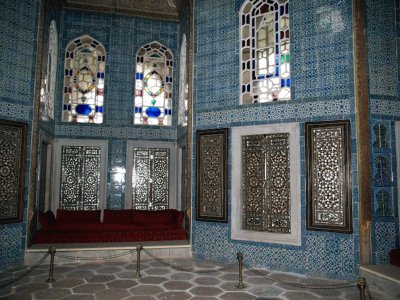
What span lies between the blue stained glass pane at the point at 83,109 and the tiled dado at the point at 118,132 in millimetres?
339

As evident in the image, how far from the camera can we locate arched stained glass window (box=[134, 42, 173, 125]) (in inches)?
300

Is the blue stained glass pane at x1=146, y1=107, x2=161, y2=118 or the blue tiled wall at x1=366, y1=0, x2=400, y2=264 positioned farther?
the blue stained glass pane at x1=146, y1=107, x2=161, y2=118

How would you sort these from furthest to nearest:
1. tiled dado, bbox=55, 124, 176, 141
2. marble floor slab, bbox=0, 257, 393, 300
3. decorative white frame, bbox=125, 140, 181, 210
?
decorative white frame, bbox=125, 140, 181, 210 < tiled dado, bbox=55, 124, 176, 141 < marble floor slab, bbox=0, 257, 393, 300

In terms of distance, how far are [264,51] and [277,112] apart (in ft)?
3.67

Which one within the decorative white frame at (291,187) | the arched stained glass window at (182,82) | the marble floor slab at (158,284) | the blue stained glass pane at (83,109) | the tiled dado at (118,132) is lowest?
the marble floor slab at (158,284)

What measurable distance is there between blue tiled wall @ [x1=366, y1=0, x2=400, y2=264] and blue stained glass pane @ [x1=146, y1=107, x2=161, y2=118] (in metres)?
4.32

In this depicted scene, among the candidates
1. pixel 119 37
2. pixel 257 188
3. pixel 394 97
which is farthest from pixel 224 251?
pixel 119 37

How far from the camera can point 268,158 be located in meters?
5.43

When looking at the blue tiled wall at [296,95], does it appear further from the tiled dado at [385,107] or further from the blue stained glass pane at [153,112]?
the blue stained glass pane at [153,112]

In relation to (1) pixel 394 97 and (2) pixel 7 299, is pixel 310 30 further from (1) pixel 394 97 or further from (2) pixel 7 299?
(2) pixel 7 299

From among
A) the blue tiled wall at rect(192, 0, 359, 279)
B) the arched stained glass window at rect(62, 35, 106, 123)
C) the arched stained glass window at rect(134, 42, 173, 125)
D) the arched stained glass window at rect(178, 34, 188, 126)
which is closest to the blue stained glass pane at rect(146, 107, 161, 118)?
the arched stained glass window at rect(134, 42, 173, 125)

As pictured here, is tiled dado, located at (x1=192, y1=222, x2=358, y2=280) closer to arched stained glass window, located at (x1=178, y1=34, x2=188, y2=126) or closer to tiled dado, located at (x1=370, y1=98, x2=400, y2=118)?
tiled dado, located at (x1=370, y1=98, x2=400, y2=118)

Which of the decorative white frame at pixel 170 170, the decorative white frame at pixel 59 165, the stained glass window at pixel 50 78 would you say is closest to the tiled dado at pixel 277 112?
the decorative white frame at pixel 170 170

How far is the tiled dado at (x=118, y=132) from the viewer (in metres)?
7.14
